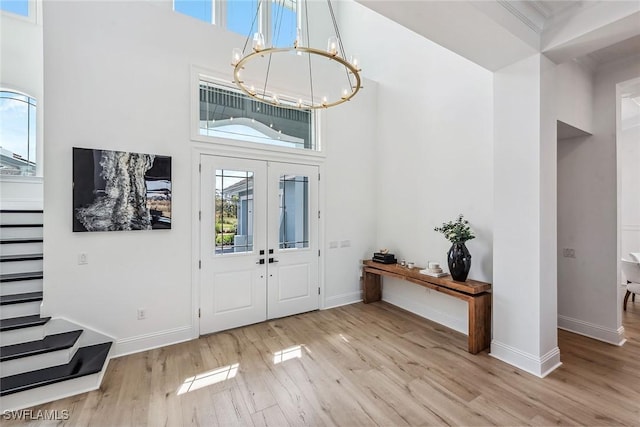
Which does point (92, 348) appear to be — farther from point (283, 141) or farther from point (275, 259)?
point (283, 141)

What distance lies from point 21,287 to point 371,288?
175 inches

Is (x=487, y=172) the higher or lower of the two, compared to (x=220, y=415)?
higher

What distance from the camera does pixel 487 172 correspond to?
3.49 m

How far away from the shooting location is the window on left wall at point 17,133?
447 centimetres

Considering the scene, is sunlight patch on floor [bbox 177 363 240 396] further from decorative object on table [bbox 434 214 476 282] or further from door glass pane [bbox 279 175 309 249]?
decorative object on table [bbox 434 214 476 282]

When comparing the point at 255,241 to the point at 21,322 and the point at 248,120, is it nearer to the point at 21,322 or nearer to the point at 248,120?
the point at 248,120

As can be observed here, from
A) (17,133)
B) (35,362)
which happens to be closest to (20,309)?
(35,362)

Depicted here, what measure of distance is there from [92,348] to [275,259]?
221cm

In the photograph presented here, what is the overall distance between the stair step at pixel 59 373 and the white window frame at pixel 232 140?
2.51 meters

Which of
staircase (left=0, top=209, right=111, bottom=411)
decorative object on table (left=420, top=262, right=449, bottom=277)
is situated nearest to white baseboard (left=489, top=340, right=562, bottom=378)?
decorative object on table (left=420, top=262, right=449, bottom=277)

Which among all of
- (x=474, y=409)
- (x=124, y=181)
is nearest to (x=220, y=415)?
(x=474, y=409)

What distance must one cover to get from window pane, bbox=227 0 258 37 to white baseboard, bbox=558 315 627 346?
20.6ft

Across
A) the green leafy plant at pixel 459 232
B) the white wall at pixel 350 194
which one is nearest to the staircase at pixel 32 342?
the white wall at pixel 350 194

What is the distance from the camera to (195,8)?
13.8ft
